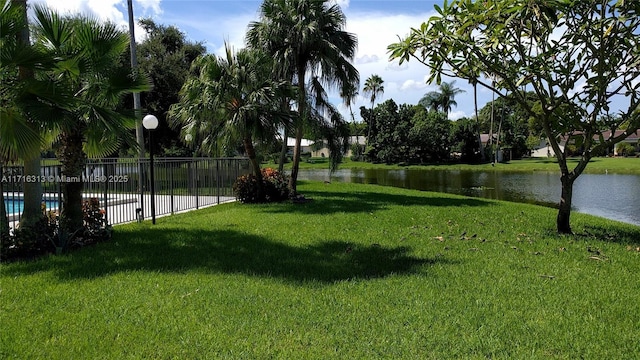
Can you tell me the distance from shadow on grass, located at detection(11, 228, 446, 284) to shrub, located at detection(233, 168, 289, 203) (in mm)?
6461

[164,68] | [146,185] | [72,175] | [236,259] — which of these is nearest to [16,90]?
[72,175]

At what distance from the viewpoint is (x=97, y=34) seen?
7.15 meters

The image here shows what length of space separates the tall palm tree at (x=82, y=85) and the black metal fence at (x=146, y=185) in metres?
1.54

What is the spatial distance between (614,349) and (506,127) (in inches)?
2338

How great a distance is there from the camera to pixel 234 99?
13391 mm

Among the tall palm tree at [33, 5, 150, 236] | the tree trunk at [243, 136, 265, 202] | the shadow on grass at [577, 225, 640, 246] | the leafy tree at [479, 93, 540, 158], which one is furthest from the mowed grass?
the leafy tree at [479, 93, 540, 158]

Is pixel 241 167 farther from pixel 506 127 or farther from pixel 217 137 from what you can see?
pixel 506 127

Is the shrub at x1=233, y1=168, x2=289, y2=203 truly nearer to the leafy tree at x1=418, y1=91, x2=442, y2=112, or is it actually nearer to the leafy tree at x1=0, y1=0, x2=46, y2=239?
the leafy tree at x1=0, y1=0, x2=46, y2=239

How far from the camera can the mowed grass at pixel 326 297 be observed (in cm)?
365

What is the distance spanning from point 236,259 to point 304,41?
10.3 metres

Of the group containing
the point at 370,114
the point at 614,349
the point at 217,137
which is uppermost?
the point at 370,114

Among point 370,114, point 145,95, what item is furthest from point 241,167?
point 370,114

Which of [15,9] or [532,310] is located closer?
[532,310]

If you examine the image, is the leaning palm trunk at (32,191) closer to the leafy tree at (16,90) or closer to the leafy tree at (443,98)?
the leafy tree at (16,90)
